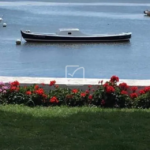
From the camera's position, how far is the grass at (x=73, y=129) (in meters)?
4.84

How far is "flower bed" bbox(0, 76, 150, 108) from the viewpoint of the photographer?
7.42 m

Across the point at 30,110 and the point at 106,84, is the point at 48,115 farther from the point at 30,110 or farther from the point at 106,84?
the point at 106,84

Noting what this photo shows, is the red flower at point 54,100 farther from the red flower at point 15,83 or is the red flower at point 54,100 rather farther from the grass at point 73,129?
the red flower at point 15,83

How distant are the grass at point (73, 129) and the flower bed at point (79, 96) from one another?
18.0 inches

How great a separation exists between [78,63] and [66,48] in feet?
26.5

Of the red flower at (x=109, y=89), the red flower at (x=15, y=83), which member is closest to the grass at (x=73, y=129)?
the red flower at (x=109, y=89)

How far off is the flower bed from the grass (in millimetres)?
458

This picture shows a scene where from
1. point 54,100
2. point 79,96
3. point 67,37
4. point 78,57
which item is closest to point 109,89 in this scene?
point 79,96

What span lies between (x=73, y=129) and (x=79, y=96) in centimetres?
200

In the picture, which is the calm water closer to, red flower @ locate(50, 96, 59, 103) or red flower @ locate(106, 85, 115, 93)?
red flower @ locate(50, 96, 59, 103)

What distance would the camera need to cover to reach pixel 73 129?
18.1ft

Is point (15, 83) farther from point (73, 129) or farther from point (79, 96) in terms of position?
point (73, 129)

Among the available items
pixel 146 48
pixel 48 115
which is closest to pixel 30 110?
pixel 48 115

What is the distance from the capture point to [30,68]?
3238 centimetres
